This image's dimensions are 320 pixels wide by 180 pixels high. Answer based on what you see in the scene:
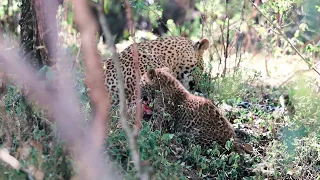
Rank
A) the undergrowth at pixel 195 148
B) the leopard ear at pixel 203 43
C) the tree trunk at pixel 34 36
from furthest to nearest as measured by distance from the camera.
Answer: the leopard ear at pixel 203 43 < the tree trunk at pixel 34 36 < the undergrowth at pixel 195 148

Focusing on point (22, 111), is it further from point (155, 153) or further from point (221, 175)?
point (221, 175)

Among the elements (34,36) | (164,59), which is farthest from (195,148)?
(164,59)

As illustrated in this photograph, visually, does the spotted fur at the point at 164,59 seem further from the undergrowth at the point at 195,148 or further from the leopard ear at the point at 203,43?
the undergrowth at the point at 195,148

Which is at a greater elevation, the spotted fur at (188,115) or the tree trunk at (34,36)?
the tree trunk at (34,36)

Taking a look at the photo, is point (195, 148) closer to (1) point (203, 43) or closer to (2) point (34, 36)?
(2) point (34, 36)

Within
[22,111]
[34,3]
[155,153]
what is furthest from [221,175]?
[34,3]

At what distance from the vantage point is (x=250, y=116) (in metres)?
6.23

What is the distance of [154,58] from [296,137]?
2.33 meters

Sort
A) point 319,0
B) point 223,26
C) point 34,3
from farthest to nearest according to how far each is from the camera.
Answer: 1. point 223,26
2. point 319,0
3. point 34,3

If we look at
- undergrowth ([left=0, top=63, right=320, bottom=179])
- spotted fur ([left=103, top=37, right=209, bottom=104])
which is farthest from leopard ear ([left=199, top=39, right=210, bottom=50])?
undergrowth ([left=0, top=63, right=320, bottom=179])

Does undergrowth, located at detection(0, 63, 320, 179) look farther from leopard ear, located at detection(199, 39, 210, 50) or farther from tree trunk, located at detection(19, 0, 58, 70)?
leopard ear, located at detection(199, 39, 210, 50)

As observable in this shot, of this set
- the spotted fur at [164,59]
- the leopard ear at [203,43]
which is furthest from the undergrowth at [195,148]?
the leopard ear at [203,43]

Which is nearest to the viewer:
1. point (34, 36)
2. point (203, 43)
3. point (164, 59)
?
point (34, 36)

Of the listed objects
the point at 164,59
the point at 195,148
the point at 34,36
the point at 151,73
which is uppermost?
the point at 34,36
